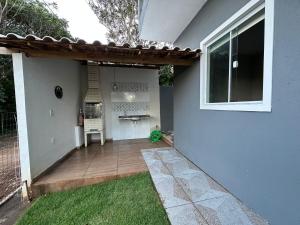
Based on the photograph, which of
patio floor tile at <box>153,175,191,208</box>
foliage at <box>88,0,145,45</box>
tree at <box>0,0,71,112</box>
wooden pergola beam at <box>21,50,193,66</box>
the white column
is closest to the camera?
patio floor tile at <box>153,175,191,208</box>

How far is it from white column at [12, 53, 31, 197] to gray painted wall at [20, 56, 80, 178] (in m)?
0.05

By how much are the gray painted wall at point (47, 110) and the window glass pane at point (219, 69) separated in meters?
3.44

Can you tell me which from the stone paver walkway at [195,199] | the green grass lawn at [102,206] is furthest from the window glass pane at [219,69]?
the green grass lawn at [102,206]

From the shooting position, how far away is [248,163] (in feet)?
7.23

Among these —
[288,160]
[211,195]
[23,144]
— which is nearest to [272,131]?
[288,160]

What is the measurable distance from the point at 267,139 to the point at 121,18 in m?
9.49

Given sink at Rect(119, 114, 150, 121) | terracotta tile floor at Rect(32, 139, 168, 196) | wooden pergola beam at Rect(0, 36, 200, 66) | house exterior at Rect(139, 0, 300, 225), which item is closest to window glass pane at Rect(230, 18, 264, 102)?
house exterior at Rect(139, 0, 300, 225)

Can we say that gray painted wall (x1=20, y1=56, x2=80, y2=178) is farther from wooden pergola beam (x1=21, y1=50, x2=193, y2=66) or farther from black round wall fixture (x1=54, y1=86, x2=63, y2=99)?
wooden pergola beam (x1=21, y1=50, x2=193, y2=66)

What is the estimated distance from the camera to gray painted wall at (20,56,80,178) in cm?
294

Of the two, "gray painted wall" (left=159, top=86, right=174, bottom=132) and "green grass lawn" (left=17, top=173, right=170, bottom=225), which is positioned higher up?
"gray painted wall" (left=159, top=86, right=174, bottom=132)

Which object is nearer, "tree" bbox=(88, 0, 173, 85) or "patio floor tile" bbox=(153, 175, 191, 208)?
"patio floor tile" bbox=(153, 175, 191, 208)

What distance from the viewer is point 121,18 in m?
8.96

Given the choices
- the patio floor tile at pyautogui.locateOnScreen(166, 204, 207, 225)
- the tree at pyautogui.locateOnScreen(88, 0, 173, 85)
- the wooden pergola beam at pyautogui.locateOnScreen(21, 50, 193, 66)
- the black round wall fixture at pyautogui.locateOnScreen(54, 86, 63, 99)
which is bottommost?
the patio floor tile at pyautogui.locateOnScreen(166, 204, 207, 225)

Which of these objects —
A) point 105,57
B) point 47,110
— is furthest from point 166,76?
point 47,110
